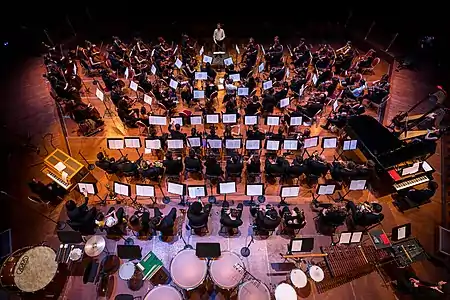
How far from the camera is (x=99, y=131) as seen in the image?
43.7ft

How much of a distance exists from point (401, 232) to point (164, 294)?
6726mm

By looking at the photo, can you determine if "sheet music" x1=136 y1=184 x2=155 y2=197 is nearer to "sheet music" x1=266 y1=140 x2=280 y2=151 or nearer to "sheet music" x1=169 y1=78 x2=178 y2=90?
"sheet music" x1=266 y1=140 x2=280 y2=151

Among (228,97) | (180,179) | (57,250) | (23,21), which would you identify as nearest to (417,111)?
(228,97)

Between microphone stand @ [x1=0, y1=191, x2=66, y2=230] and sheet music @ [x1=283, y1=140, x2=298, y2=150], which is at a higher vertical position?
sheet music @ [x1=283, y1=140, x2=298, y2=150]

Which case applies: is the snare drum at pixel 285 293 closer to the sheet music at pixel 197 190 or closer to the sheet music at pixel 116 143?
the sheet music at pixel 197 190

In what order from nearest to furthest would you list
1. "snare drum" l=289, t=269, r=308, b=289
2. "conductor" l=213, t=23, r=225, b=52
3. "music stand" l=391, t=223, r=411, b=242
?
"snare drum" l=289, t=269, r=308, b=289, "music stand" l=391, t=223, r=411, b=242, "conductor" l=213, t=23, r=225, b=52

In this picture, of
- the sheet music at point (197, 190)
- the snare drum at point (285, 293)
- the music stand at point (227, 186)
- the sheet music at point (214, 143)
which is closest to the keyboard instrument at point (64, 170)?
the sheet music at point (197, 190)

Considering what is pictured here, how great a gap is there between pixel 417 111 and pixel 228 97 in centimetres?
833

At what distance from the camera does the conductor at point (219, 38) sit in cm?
1675

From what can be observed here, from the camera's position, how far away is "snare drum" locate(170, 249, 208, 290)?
789 centimetres

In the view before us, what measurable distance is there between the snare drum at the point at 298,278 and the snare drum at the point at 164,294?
2.91 metres

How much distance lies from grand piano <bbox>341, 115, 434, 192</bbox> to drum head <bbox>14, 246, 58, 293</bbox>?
33.2ft

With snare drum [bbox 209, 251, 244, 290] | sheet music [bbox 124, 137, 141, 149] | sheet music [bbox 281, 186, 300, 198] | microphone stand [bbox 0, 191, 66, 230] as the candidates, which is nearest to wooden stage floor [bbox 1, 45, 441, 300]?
microphone stand [bbox 0, 191, 66, 230]

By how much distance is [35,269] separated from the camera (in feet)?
27.2
